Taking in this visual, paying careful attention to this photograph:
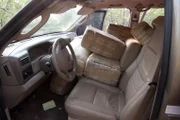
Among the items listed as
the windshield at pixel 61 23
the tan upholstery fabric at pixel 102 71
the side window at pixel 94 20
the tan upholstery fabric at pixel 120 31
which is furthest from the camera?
the side window at pixel 94 20

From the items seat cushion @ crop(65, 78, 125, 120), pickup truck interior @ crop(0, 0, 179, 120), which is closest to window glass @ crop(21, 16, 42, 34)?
pickup truck interior @ crop(0, 0, 179, 120)

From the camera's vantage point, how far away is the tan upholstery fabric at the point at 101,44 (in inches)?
78.4

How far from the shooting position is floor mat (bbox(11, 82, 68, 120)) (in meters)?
1.81

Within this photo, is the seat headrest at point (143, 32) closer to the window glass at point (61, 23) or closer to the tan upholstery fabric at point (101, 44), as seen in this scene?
the tan upholstery fabric at point (101, 44)

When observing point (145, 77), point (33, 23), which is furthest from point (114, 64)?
point (33, 23)

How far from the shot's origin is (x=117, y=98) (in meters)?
1.67

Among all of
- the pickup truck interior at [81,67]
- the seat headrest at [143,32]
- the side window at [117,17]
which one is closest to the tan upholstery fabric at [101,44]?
the pickup truck interior at [81,67]

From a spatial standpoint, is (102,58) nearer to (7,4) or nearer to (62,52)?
(62,52)

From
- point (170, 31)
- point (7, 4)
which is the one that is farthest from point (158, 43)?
point (7, 4)

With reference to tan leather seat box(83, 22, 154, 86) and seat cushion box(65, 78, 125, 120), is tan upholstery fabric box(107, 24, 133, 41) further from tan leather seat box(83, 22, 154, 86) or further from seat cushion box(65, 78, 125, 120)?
seat cushion box(65, 78, 125, 120)

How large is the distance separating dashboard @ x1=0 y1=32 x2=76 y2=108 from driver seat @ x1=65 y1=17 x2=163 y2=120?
0.38m

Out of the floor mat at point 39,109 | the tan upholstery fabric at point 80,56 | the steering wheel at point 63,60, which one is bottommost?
the floor mat at point 39,109

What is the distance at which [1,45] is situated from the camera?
1081 mm

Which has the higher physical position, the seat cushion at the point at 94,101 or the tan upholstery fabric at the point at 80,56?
the tan upholstery fabric at the point at 80,56
